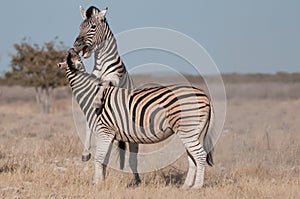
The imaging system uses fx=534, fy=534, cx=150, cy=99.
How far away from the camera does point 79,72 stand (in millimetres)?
8602

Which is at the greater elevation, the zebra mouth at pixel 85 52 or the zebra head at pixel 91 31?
the zebra head at pixel 91 31

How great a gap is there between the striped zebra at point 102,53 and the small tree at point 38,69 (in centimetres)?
2574

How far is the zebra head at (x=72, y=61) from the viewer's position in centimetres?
850

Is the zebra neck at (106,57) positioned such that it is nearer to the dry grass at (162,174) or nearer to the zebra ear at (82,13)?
the zebra ear at (82,13)

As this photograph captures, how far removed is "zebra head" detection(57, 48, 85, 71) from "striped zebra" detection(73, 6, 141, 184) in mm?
161

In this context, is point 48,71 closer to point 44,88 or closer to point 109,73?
point 44,88

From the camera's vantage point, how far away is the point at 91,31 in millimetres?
8758

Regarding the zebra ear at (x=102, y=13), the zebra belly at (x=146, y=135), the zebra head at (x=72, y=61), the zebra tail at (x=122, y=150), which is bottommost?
the zebra tail at (x=122, y=150)

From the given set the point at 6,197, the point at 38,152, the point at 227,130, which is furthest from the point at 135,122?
the point at 227,130

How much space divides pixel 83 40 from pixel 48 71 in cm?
2679

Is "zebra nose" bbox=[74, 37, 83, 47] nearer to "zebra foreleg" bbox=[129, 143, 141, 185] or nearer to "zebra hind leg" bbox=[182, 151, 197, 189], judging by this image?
"zebra foreleg" bbox=[129, 143, 141, 185]

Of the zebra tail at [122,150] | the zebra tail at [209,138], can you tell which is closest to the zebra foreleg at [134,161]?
the zebra tail at [122,150]

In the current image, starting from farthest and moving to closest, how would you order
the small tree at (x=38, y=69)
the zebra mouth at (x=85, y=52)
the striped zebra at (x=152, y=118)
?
1. the small tree at (x=38, y=69)
2. the zebra mouth at (x=85, y=52)
3. the striped zebra at (x=152, y=118)

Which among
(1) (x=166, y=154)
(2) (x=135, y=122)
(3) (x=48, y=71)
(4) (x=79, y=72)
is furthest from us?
(3) (x=48, y=71)
